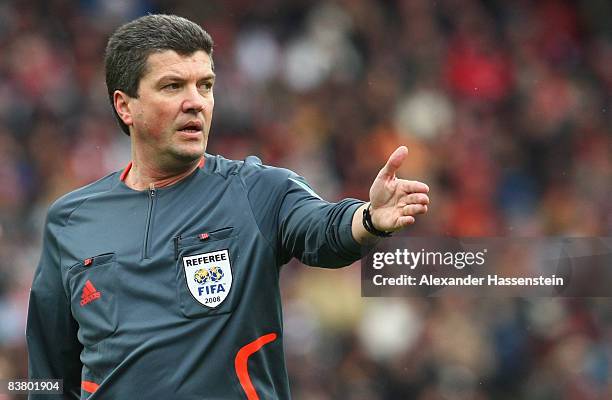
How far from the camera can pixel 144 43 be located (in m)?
4.00

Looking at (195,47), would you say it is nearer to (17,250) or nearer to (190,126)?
(190,126)

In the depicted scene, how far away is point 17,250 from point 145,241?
21.2ft

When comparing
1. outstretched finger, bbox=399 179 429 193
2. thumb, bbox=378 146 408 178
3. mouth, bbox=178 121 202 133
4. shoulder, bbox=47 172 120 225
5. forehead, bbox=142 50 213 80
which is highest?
forehead, bbox=142 50 213 80

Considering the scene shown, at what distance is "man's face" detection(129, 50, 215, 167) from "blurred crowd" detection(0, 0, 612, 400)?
17.4 ft

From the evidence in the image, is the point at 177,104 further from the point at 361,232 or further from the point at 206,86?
the point at 361,232

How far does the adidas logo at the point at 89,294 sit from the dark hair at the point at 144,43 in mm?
690

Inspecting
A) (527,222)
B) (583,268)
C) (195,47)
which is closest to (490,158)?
(527,222)

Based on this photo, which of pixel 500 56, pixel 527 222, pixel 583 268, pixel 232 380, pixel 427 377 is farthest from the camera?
pixel 500 56

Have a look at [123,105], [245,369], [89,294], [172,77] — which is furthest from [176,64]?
[245,369]

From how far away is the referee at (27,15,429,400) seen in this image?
3.68m

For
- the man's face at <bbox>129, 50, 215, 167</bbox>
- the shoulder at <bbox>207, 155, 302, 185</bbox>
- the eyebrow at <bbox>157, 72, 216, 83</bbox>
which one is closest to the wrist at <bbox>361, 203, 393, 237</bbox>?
the shoulder at <bbox>207, 155, 302, 185</bbox>

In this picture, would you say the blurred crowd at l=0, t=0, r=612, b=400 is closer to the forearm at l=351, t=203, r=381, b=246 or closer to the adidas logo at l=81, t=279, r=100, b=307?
the adidas logo at l=81, t=279, r=100, b=307

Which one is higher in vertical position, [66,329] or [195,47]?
[195,47]

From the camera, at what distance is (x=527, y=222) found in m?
10.5
